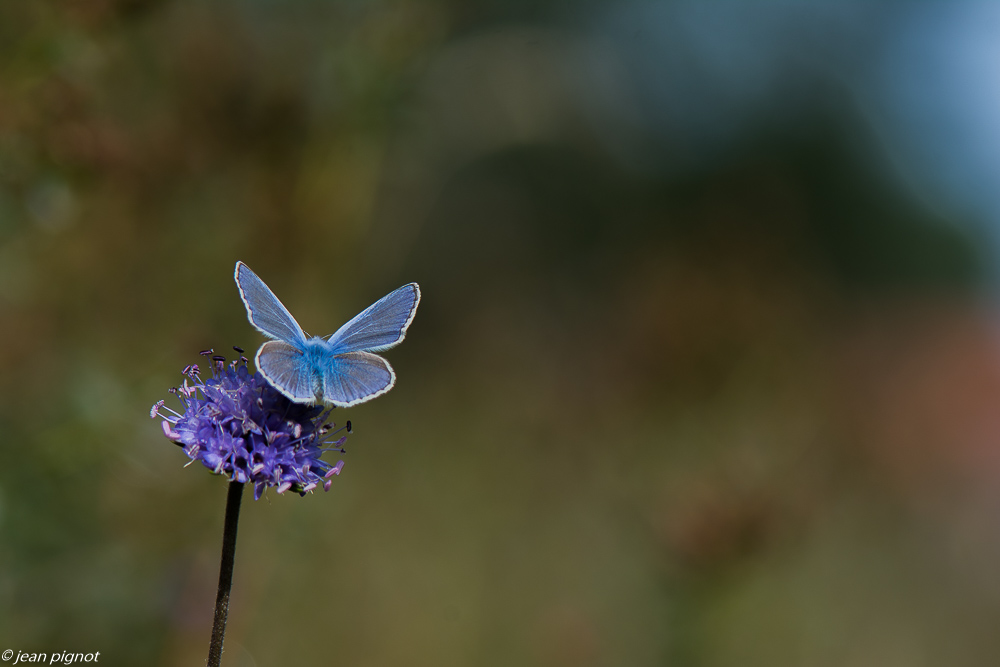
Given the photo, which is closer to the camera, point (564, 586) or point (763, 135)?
point (564, 586)

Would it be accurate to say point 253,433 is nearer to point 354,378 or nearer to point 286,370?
point 286,370

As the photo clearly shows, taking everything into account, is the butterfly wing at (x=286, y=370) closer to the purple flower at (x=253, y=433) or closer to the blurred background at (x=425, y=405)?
the purple flower at (x=253, y=433)

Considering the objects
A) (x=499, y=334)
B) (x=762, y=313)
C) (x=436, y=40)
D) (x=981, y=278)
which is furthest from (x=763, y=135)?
(x=436, y=40)

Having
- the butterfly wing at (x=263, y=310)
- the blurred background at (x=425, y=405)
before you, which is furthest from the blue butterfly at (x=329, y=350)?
the blurred background at (x=425, y=405)

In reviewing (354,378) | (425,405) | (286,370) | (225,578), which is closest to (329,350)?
(354,378)

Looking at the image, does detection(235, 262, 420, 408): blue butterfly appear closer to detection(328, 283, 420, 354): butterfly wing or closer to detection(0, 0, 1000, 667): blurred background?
detection(328, 283, 420, 354): butterfly wing

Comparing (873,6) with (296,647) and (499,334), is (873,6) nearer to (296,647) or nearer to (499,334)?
(499,334)
